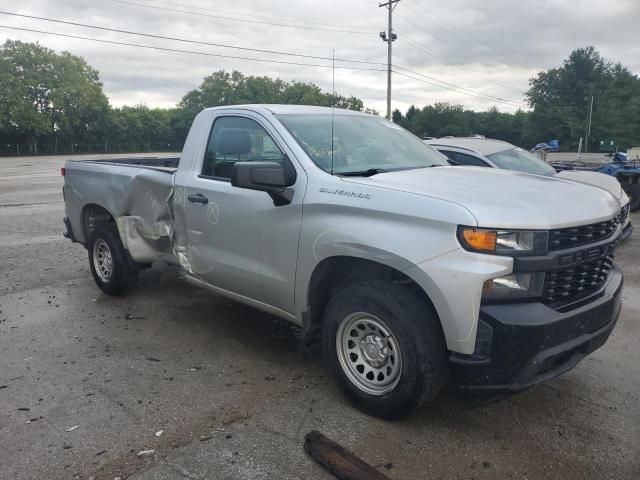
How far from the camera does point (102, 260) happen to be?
20.0 ft

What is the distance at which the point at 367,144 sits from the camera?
4238mm

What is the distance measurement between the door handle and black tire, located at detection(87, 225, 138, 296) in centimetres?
158

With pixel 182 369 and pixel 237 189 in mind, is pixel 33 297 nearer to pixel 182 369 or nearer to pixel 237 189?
pixel 182 369

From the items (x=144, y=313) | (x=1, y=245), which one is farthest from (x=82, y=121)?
(x=144, y=313)

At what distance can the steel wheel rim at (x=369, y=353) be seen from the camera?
3.29m

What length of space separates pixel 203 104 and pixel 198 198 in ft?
303

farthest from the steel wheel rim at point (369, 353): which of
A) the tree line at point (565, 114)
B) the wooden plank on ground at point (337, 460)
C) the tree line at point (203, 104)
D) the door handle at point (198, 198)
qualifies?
the tree line at point (565, 114)

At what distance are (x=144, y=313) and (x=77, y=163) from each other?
206cm

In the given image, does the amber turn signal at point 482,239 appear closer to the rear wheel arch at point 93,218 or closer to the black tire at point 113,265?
the black tire at point 113,265

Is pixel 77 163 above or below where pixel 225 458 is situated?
above

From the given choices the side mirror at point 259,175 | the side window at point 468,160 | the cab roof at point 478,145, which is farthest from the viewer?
the cab roof at point 478,145

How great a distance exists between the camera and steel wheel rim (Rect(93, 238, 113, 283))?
19.5ft

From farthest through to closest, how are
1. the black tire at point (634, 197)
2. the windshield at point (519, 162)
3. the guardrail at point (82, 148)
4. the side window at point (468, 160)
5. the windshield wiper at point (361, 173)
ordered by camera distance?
the guardrail at point (82, 148), the black tire at point (634, 197), the windshield at point (519, 162), the side window at point (468, 160), the windshield wiper at point (361, 173)

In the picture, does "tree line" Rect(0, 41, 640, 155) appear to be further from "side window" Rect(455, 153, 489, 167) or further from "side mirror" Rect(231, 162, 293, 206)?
"side mirror" Rect(231, 162, 293, 206)
